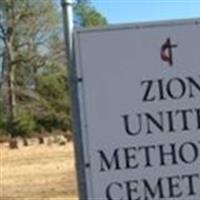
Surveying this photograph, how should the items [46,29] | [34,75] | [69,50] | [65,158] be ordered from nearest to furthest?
[69,50] < [65,158] < [46,29] < [34,75]

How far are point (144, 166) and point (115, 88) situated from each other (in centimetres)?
31

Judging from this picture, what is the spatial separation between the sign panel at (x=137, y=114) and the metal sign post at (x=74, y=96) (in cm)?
2

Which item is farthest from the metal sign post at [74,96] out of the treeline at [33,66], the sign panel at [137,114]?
the treeline at [33,66]

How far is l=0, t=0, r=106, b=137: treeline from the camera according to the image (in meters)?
52.1

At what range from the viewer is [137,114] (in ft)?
10.9

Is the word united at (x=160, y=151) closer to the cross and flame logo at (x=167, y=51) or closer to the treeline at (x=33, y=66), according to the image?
the cross and flame logo at (x=167, y=51)

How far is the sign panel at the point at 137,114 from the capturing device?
3.30 meters

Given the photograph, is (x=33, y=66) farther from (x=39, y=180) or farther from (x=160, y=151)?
(x=160, y=151)

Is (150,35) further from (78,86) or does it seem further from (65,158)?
(65,158)

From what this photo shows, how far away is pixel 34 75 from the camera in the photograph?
2231 inches

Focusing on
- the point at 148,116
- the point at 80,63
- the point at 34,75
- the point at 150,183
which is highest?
the point at 80,63

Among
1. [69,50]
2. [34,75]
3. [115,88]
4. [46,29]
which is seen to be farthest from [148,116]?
[34,75]

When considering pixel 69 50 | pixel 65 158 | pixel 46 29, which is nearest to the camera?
pixel 69 50

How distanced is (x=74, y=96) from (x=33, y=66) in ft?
171
